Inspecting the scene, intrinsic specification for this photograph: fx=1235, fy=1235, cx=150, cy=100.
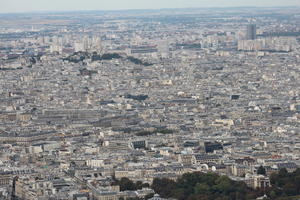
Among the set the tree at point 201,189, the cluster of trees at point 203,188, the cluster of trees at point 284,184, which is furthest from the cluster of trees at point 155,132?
the tree at point 201,189

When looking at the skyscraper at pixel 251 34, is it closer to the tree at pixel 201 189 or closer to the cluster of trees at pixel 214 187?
the cluster of trees at pixel 214 187

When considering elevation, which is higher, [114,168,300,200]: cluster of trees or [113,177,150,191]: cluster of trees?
[114,168,300,200]: cluster of trees

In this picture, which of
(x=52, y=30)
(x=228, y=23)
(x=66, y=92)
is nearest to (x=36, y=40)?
(x=52, y=30)

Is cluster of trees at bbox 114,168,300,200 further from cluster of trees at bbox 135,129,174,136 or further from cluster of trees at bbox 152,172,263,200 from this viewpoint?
cluster of trees at bbox 135,129,174,136

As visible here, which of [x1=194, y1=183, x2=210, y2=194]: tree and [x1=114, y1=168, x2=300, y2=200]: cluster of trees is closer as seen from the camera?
[x1=114, y1=168, x2=300, y2=200]: cluster of trees

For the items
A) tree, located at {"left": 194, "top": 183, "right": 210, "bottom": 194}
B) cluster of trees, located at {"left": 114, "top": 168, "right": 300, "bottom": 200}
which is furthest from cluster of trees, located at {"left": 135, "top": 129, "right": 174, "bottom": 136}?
tree, located at {"left": 194, "top": 183, "right": 210, "bottom": 194}

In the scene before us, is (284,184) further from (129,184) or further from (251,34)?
(251,34)

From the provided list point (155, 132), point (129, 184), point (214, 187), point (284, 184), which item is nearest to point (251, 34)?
point (155, 132)

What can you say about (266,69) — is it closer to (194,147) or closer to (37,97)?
(37,97)

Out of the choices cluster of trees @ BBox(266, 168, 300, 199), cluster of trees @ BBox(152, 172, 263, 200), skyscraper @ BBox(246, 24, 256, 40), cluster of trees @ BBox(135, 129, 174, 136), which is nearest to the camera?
cluster of trees @ BBox(152, 172, 263, 200)
